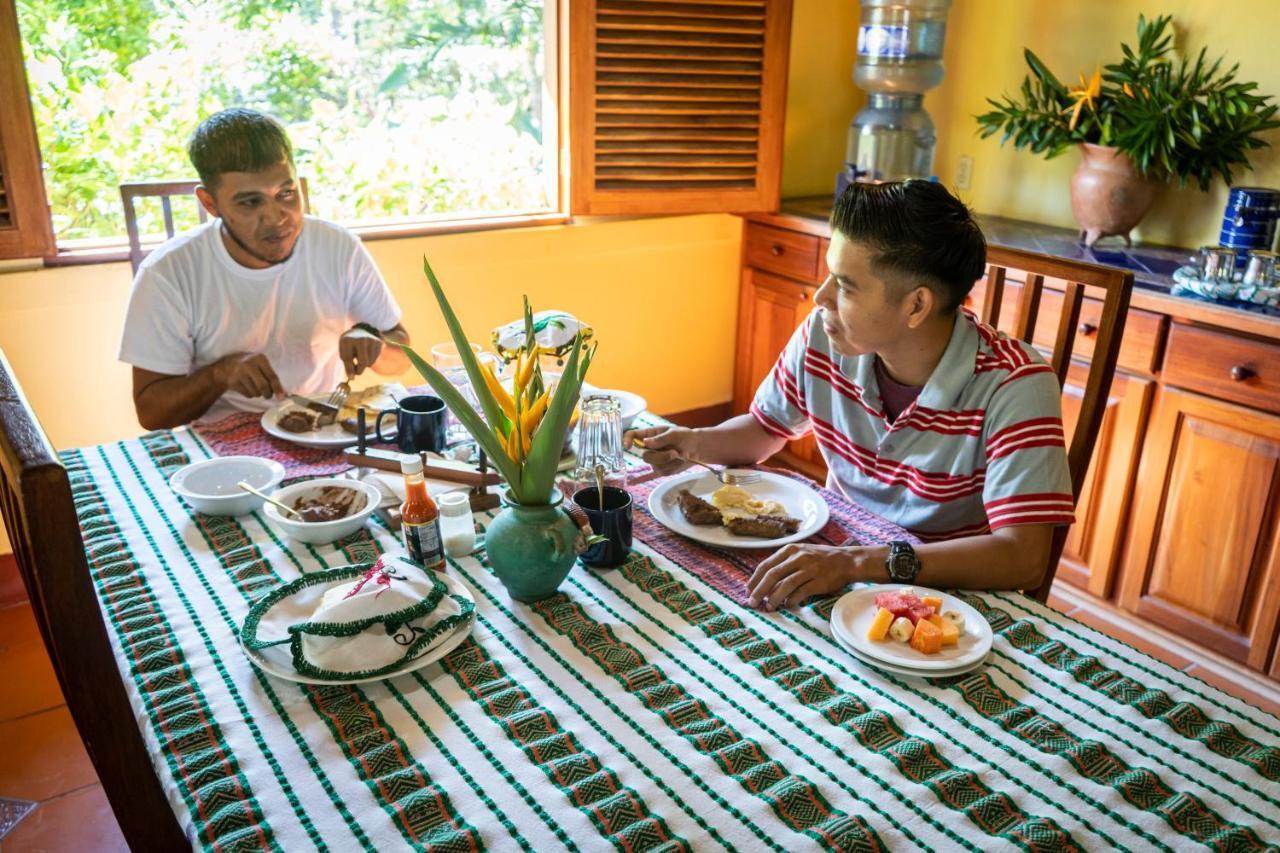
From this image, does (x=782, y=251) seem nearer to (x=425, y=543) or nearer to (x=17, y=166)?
(x=17, y=166)

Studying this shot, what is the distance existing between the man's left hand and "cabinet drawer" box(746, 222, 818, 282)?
1686mm

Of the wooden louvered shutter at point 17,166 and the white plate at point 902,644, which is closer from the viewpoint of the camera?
the white plate at point 902,644

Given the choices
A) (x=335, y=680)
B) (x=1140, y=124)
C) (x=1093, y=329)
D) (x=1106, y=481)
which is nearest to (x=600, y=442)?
(x=335, y=680)

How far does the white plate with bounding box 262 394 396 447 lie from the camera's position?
1.68 metres

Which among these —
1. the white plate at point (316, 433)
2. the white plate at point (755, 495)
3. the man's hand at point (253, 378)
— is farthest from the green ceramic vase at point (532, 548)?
the man's hand at point (253, 378)

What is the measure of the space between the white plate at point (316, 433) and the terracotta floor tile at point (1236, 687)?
194cm

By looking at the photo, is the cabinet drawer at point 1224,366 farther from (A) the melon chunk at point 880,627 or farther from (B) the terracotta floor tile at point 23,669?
(B) the terracotta floor tile at point 23,669

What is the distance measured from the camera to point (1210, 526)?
2424 millimetres

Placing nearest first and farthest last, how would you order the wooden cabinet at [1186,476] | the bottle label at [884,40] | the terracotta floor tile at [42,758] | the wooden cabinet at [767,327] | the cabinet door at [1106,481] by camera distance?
the terracotta floor tile at [42,758] < the wooden cabinet at [1186,476] < the cabinet door at [1106,481] < the bottle label at [884,40] < the wooden cabinet at [767,327]

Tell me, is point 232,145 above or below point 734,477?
above

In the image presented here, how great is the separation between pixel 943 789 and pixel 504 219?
2.54m

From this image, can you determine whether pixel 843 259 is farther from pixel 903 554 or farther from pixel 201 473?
pixel 201 473

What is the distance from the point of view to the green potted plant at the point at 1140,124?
2580mm

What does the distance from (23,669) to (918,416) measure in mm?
2094
